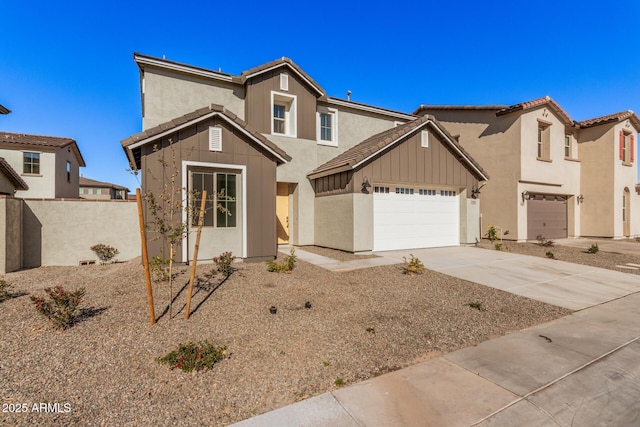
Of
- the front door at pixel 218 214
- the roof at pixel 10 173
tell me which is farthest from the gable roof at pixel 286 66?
the roof at pixel 10 173

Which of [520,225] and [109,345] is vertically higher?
[520,225]

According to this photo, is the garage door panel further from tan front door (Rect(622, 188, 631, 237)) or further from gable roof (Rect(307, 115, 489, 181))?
tan front door (Rect(622, 188, 631, 237))

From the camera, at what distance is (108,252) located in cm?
934

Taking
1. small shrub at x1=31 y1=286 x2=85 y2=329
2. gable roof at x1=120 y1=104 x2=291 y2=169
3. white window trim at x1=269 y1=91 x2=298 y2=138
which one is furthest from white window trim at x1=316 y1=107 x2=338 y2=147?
small shrub at x1=31 y1=286 x2=85 y2=329

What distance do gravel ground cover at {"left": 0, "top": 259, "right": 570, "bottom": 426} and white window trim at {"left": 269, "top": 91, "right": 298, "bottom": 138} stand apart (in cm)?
732

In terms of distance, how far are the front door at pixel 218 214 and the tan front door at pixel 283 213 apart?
13.5 ft

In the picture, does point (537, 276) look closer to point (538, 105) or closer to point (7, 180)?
point (538, 105)

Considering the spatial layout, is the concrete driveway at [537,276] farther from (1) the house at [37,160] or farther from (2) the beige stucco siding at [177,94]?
(1) the house at [37,160]

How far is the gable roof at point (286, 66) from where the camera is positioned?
37.0 feet

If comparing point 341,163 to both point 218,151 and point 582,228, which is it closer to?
point 218,151

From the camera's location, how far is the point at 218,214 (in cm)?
848

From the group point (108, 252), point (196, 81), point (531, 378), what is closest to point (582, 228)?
point (531, 378)

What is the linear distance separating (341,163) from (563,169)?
48.4 feet

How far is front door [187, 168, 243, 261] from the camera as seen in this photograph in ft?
27.1
